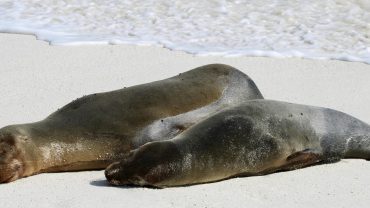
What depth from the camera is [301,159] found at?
470cm

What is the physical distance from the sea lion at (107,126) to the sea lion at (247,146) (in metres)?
0.26

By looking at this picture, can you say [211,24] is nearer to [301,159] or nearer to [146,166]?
[301,159]

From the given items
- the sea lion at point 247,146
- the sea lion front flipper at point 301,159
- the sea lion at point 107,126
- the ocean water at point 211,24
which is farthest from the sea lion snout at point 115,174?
the ocean water at point 211,24

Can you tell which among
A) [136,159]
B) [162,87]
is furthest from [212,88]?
[136,159]

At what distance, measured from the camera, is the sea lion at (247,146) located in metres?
4.23

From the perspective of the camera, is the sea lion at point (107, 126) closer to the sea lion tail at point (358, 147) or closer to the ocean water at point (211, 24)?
the sea lion tail at point (358, 147)

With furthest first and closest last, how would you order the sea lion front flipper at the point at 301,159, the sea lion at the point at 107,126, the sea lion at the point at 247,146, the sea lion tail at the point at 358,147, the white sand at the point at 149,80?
the sea lion tail at the point at 358,147 → the sea lion front flipper at the point at 301,159 → the sea lion at the point at 107,126 → the sea lion at the point at 247,146 → the white sand at the point at 149,80

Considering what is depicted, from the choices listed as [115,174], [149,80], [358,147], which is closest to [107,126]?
[115,174]

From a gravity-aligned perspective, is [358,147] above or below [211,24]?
above

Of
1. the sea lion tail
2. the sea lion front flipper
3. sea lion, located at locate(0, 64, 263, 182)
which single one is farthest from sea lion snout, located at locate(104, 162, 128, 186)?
the sea lion tail

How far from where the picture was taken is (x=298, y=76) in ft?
23.1

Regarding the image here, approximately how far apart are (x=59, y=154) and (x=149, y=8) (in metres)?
4.77

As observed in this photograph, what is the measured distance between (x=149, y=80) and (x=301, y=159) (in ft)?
7.42

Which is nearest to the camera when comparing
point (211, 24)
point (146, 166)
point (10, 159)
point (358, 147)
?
point (146, 166)
